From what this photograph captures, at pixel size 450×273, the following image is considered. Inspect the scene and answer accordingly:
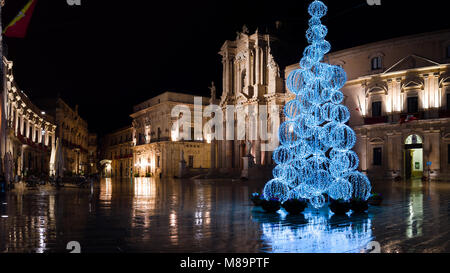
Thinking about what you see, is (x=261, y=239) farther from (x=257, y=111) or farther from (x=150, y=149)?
(x=150, y=149)

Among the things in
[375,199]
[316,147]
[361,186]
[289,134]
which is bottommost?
[375,199]

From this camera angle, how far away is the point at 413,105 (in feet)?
116

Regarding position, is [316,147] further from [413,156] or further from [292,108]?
[413,156]

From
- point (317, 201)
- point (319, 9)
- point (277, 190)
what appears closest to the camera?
point (277, 190)

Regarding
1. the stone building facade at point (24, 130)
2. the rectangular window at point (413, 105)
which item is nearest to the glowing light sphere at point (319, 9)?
the stone building facade at point (24, 130)

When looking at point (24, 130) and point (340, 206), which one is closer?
point (340, 206)

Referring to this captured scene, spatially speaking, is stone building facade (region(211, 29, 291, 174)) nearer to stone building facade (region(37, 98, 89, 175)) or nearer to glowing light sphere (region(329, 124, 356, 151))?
stone building facade (region(37, 98, 89, 175))

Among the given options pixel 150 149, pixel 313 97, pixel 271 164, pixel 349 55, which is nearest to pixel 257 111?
pixel 271 164

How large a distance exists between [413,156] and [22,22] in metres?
34.7

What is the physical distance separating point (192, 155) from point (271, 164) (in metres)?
20.9

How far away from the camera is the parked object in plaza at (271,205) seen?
11789mm

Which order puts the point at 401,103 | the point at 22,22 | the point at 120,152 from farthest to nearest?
the point at 120,152 < the point at 401,103 < the point at 22,22

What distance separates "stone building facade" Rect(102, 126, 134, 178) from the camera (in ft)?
249

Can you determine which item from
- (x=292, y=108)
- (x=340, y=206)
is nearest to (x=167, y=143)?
(x=292, y=108)
